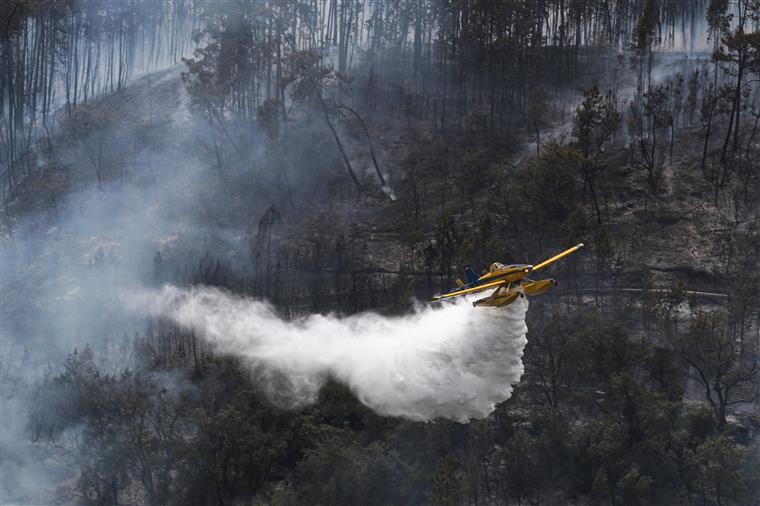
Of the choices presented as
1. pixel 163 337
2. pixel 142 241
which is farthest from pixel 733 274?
pixel 142 241

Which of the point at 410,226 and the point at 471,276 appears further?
the point at 410,226

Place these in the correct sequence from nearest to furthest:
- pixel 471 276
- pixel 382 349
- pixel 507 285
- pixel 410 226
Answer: pixel 507 285
pixel 471 276
pixel 382 349
pixel 410 226

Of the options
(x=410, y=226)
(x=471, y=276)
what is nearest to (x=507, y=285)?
(x=471, y=276)

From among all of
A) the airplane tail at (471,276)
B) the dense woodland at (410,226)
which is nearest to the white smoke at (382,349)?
the dense woodland at (410,226)

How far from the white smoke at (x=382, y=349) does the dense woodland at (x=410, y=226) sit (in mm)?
1109

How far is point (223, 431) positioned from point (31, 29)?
159 ft

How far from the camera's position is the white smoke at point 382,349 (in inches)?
1639

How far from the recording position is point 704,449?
4216 cm

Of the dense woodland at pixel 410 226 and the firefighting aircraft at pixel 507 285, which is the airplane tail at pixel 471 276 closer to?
the firefighting aircraft at pixel 507 285

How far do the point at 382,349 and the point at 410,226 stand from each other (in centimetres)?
1480

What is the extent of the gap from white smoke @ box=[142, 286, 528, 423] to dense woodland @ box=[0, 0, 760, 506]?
1109 millimetres

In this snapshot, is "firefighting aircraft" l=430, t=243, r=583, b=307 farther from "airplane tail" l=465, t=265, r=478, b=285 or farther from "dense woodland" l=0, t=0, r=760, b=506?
"dense woodland" l=0, t=0, r=760, b=506

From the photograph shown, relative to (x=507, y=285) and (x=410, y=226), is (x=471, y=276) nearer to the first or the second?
(x=507, y=285)

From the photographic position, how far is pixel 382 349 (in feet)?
150
